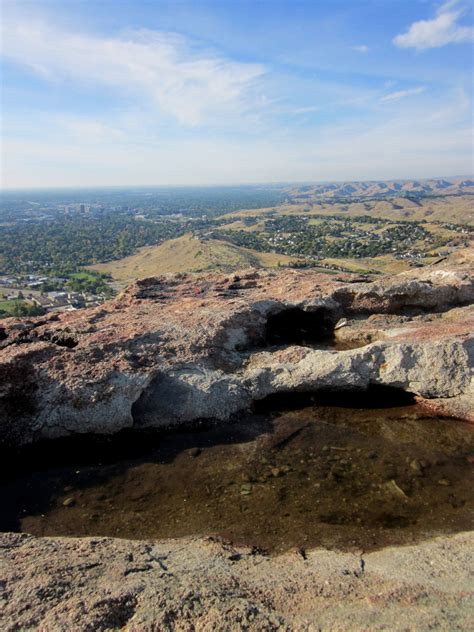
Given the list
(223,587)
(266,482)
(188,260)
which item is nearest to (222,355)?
(266,482)

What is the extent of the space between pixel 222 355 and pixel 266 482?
28.5ft

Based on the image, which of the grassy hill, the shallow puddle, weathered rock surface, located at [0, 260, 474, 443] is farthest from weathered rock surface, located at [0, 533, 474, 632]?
the grassy hill

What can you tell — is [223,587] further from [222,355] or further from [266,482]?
[222,355]

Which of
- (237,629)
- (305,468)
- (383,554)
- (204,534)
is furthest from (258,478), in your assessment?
(237,629)

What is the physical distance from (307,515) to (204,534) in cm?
352

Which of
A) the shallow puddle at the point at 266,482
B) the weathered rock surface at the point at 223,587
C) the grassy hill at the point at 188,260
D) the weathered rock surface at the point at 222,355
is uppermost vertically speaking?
the weathered rock surface at the point at 222,355

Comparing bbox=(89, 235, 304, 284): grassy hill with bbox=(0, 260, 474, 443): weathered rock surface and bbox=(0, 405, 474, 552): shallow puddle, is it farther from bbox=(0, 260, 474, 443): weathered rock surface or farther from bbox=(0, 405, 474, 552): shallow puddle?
bbox=(0, 405, 474, 552): shallow puddle

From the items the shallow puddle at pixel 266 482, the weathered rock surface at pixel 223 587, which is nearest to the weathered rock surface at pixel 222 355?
the shallow puddle at pixel 266 482

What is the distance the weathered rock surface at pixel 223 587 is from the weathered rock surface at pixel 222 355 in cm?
702

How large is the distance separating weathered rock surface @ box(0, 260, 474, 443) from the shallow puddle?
1.29 metres

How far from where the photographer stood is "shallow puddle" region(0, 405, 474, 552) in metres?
13.2

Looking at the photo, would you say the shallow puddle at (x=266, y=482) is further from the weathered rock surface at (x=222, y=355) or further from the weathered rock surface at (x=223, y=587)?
the weathered rock surface at (x=222, y=355)

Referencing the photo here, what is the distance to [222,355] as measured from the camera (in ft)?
74.2

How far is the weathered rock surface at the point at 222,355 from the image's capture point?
1861 centimetres
